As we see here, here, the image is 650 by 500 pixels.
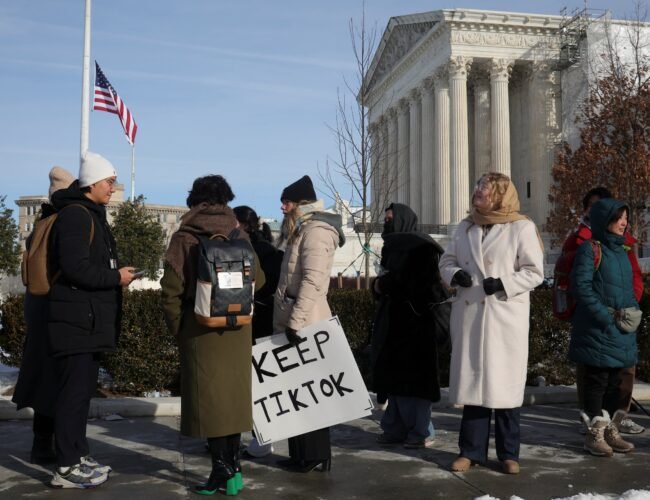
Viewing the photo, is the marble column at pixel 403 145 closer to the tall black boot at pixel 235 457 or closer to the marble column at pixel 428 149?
the marble column at pixel 428 149

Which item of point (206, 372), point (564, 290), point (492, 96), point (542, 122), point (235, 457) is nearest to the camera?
point (206, 372)

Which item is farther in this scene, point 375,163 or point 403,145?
point 403,145

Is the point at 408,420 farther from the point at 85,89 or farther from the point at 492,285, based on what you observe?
the point at 85,89

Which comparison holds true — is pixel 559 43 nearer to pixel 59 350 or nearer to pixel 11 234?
pixel 11 234

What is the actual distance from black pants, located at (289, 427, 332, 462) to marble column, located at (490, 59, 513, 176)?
4268cm

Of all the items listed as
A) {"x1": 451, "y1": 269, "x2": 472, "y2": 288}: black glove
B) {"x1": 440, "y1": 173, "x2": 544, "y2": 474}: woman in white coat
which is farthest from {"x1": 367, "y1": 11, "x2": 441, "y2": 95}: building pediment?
{"x1": 451, "y1": 269, "x2": 472, "y2": 288}: black glove

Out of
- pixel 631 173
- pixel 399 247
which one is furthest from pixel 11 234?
pixel 399 247

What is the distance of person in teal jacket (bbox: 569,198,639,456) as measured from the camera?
5797mm

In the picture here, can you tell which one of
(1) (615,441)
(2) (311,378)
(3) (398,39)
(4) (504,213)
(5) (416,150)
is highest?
(3) (398,39)

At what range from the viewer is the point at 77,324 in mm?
4867

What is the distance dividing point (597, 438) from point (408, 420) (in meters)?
1.42

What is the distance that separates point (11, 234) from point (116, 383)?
114 feet

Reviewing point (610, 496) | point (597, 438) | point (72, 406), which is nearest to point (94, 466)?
point (72, 406)

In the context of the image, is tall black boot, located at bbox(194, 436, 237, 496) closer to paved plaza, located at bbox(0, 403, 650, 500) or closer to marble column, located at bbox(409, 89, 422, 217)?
paved plaza, located at bbox(0, 403, 650, 500)
